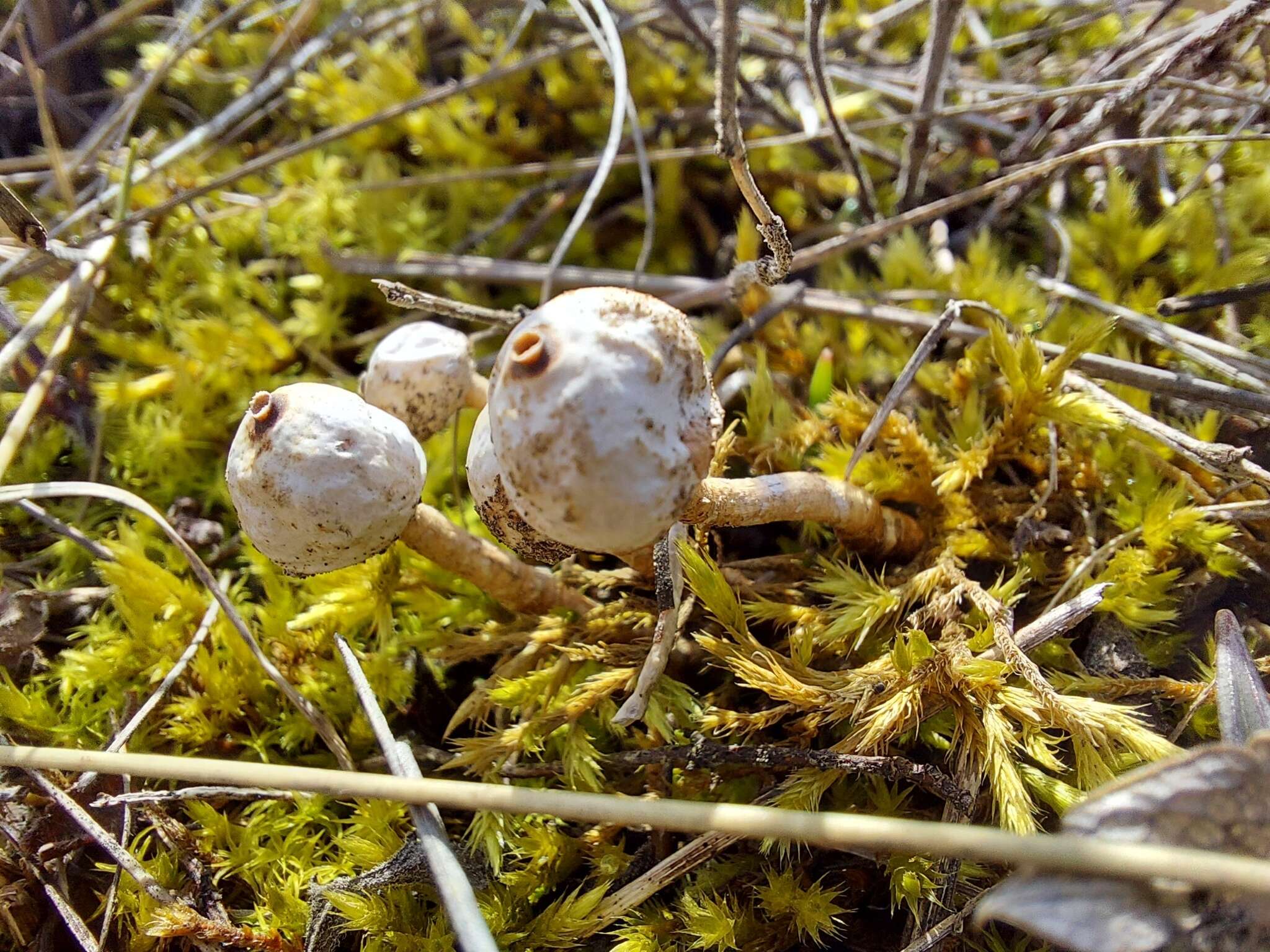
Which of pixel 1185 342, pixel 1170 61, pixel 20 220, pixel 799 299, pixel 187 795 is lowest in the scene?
pixel 187 795

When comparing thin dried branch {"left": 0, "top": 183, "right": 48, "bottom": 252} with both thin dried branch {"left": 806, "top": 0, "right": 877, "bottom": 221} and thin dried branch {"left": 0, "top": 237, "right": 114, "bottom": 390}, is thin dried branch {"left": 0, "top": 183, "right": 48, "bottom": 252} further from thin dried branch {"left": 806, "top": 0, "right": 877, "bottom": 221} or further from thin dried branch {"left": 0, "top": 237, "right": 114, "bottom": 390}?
thin dried branch {"left": 806, "top": 0, "right": 877, "bottom": 221}

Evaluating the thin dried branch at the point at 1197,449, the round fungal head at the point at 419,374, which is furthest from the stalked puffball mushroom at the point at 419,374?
the thin dried branch at the point at 1197,449

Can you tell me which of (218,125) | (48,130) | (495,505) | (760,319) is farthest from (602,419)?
(218,125)

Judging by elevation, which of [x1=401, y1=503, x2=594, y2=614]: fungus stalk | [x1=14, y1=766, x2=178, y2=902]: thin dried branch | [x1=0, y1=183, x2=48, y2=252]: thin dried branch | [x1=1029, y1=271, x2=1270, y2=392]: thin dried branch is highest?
[x1=0, y1=183, x2=48, y2=252]: thin dried branch

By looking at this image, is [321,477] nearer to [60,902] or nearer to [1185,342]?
[60,902]

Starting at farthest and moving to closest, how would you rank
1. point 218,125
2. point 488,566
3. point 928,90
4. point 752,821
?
point 218,125
point 928,90
point 488,566
point 752,821

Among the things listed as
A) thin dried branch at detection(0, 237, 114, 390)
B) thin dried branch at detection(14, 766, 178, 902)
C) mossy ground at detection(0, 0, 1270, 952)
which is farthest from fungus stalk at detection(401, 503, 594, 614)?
thin dried branch at detection(0, 237, 114, 390)

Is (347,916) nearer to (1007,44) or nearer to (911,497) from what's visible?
(911,497)

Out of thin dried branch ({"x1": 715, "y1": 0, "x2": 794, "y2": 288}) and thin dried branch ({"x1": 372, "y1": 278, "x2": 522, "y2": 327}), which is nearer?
thin dried branch ({"x1": 715, "y1": 0, "x2": 794, "y2": 288})

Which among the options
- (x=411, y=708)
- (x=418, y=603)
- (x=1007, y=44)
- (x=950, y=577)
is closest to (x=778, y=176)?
(x=1007, y=44)
